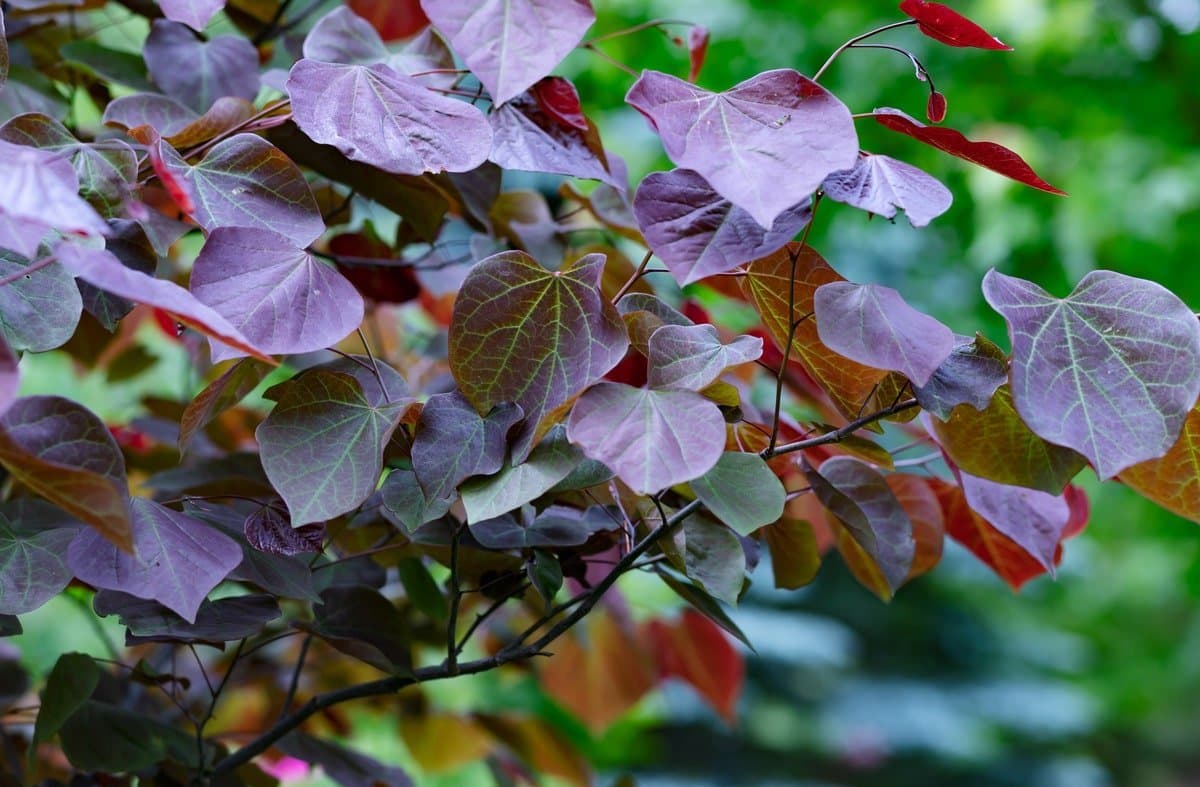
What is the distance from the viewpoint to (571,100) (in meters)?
0.55

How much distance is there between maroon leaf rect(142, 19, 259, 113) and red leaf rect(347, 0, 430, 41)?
0.24 meters

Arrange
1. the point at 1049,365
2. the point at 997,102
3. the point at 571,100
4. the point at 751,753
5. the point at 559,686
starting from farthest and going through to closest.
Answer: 1. the point at 751,753
2. the point at 997,102
3. the point at 559,686
4. the point at 571,100
5. the point at 1049,365

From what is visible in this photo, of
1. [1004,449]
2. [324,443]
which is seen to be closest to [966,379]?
[1004,449]

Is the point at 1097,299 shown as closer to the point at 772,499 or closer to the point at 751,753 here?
the point at 772,499

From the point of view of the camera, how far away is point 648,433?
415mm

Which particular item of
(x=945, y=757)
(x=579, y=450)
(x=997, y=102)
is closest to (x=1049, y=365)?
(x=579, y=450)

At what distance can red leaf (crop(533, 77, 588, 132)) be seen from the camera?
1.82 ft

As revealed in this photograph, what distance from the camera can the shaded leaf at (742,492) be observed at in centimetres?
45

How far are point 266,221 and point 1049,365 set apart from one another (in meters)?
0.35

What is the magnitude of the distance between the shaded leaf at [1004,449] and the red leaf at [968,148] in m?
0.10

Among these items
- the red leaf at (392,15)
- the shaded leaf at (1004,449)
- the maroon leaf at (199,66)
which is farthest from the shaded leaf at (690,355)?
the red leaf at (392,15)

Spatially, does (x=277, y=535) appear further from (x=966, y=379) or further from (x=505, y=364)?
(x=966, y=379)

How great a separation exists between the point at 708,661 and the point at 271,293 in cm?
72

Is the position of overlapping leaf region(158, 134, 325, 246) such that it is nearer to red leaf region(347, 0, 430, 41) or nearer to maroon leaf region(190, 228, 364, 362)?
maroon leaf region(190, 228, 364, 362)
